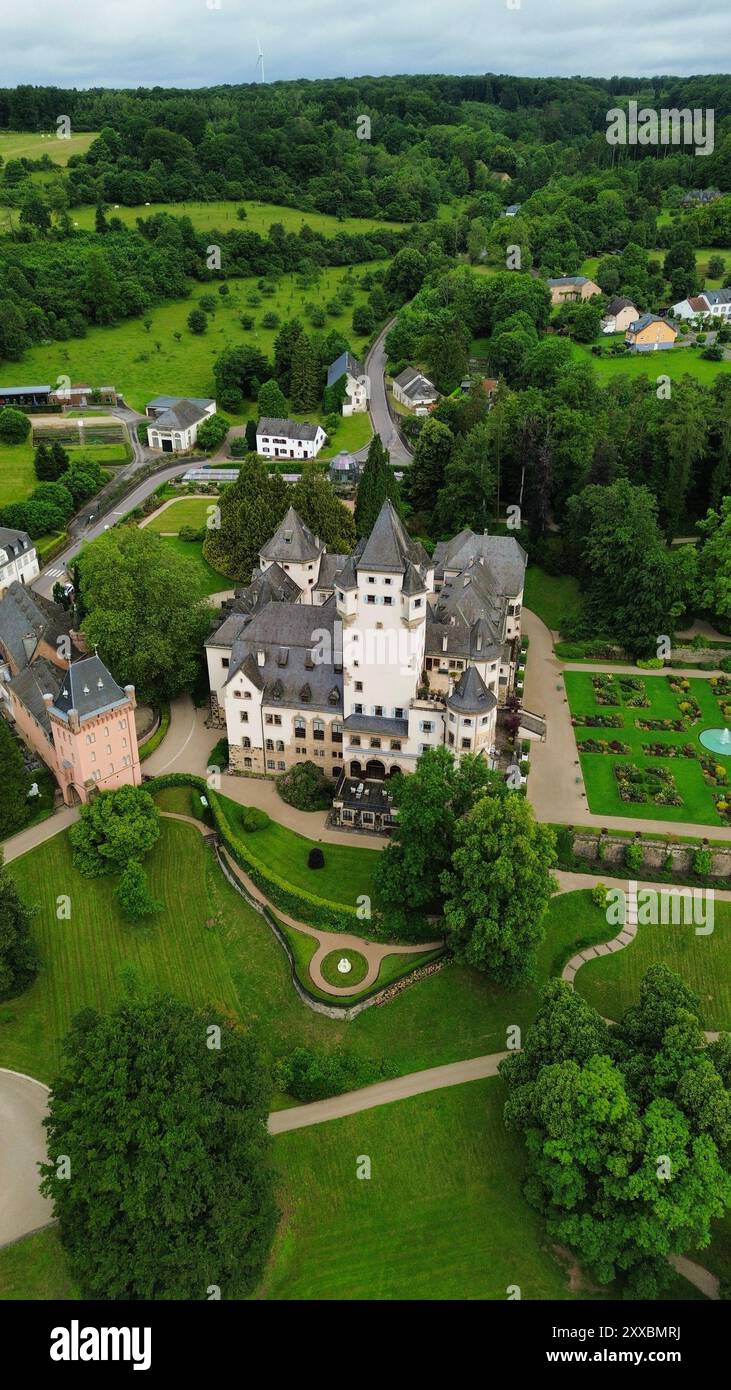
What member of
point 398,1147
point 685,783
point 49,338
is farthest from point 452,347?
point 398,1147

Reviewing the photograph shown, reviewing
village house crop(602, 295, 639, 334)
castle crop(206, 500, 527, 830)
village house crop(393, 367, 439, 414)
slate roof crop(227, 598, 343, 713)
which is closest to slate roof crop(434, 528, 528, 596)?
castle crop(206, 500, 527, 830)

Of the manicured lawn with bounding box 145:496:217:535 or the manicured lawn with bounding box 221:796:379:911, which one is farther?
the manicured lawn with bounding box 145:496:217:535

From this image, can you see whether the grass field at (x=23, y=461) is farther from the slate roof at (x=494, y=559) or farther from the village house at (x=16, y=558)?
the slate roof at (x=494, y=559)

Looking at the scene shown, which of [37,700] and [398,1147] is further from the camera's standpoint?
[37,700]

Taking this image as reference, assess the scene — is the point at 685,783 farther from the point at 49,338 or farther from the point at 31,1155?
the point at 49,338

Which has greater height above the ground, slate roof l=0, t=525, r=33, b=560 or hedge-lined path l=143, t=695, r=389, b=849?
slate roof l=0, t=525, r=33, b=560

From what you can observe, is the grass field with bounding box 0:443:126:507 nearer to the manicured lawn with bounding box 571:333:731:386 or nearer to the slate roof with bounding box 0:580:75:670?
the slate roof with bounding box 0:580:75:670

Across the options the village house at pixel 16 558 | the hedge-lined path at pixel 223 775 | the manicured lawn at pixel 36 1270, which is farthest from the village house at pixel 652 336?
the manicured lawn at pixel 36 1270
